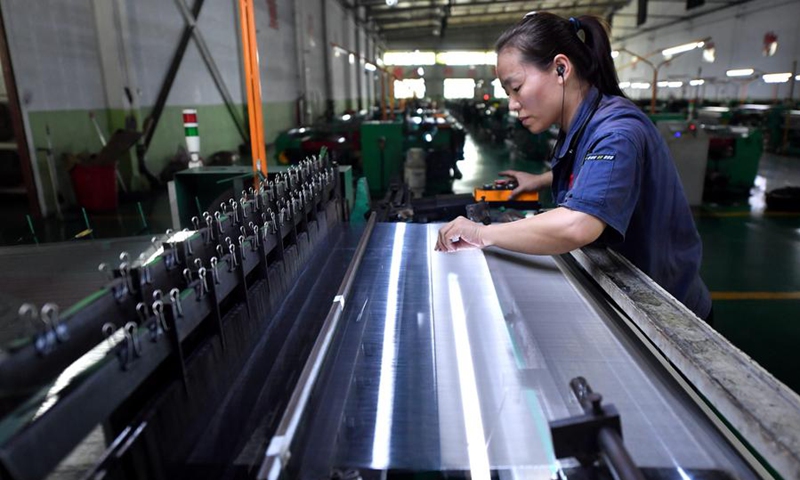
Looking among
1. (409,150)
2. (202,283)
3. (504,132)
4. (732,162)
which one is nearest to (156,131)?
(409,150)

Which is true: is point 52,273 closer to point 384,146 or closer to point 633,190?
point 633,190

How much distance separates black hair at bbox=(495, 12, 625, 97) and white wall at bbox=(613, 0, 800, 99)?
524 inches

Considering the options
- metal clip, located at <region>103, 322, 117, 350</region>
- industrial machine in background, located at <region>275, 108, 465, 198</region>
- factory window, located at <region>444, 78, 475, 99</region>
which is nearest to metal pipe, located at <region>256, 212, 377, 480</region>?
metal clip, located at <region>103, 322, 117, 350</region>

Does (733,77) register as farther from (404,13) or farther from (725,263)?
(725,263)

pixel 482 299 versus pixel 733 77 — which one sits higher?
pixel 733 77

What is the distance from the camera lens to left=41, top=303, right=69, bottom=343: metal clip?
55 centimetres

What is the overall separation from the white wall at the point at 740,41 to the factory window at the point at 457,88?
8397 mm

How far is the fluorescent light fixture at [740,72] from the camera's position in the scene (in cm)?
1290

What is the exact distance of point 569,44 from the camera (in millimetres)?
1110

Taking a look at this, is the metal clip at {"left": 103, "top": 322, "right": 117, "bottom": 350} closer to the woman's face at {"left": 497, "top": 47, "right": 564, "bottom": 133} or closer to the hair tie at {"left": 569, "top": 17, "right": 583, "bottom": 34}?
the woman's face at {"left": 497, "top": 47, "right": 564, "bottom": 133}

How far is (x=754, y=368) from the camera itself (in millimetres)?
718

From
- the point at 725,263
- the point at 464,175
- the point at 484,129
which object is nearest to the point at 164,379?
the point at 725,263

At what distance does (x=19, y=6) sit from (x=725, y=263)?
20.0 feet

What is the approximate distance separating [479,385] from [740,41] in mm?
16397
